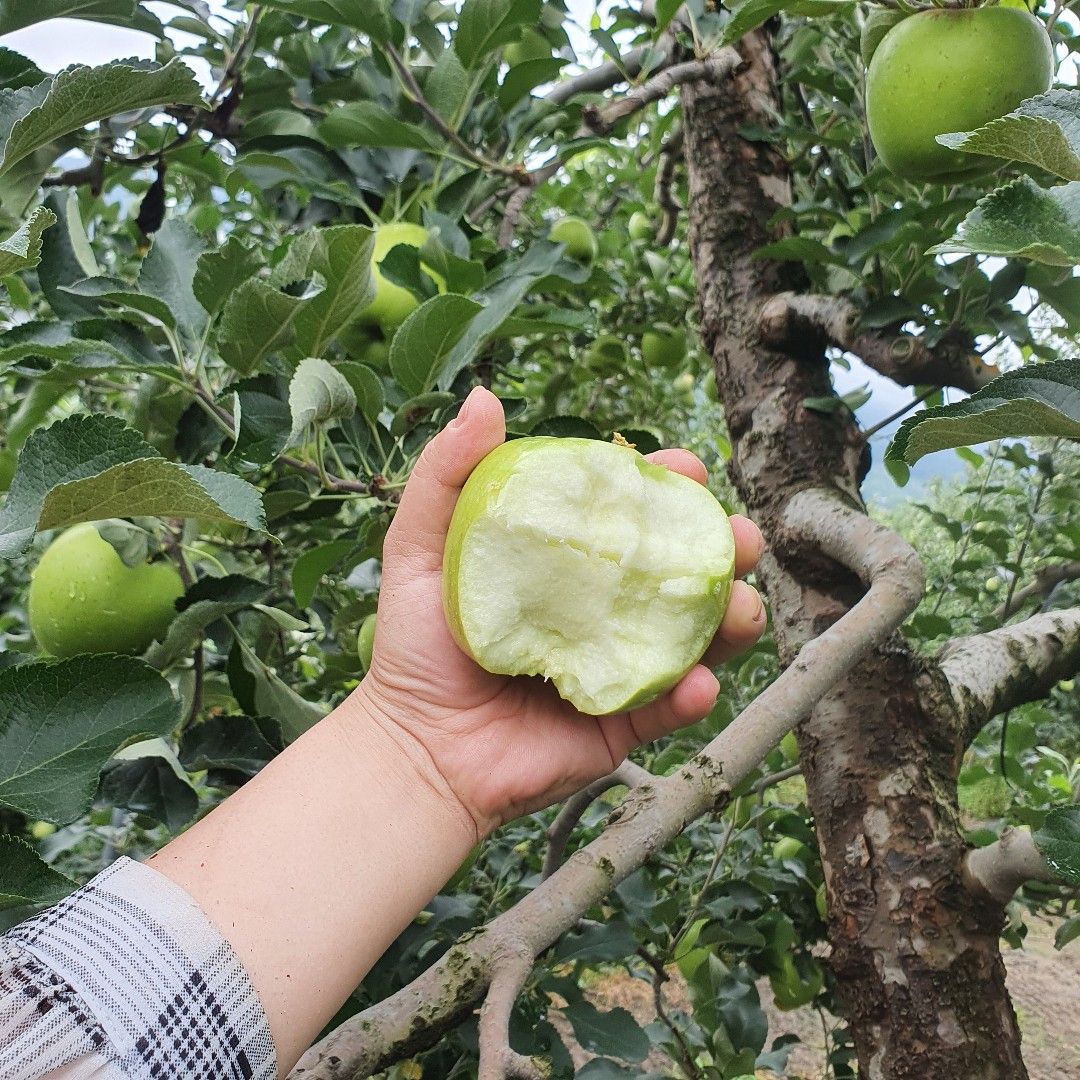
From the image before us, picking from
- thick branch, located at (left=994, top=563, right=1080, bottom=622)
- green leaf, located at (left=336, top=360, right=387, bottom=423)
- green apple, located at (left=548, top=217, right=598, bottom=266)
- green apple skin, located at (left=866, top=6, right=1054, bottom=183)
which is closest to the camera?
green apple skin, located at (left=866, top=6, right=1054, bottom=183)

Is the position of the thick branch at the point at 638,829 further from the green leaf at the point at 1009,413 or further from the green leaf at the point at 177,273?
the green leaf at the point at 177,273

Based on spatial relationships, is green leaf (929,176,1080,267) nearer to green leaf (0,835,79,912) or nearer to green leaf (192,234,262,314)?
green leaf (192,234,262,314)

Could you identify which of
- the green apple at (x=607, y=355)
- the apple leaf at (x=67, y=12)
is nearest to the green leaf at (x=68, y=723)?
the apple leaf at (x=67, y=12)

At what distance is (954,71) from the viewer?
875mm

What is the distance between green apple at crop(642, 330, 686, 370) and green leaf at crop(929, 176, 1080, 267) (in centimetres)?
167

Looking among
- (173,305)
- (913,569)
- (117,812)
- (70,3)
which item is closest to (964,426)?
(913,569)

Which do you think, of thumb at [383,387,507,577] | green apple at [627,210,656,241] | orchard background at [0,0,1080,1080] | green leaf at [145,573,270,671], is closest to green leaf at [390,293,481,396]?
orchard background at [0,0,1080,1080]

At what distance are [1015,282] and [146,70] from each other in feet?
3.05

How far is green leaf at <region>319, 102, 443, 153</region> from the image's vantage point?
3.84 ft

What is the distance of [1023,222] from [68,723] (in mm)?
748

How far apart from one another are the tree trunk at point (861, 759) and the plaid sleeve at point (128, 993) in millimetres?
672

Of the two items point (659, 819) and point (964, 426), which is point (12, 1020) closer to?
point (659, 819)

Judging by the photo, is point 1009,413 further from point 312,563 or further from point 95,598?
point 95,598

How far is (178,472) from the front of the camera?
60cm
